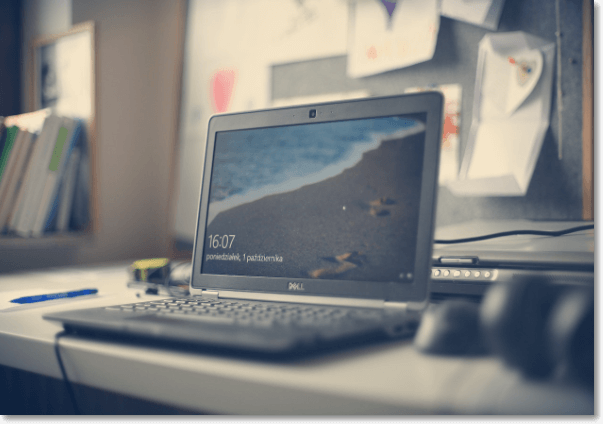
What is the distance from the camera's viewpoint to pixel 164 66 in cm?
119

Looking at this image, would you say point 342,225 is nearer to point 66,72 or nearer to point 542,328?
point 542,328

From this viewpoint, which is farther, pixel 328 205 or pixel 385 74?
pixel 385 74

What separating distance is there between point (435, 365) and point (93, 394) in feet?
1.81

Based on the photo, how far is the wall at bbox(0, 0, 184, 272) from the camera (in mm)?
1101

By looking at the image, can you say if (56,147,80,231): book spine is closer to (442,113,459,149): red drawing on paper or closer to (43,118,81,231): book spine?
(43,118,81,231): book spine

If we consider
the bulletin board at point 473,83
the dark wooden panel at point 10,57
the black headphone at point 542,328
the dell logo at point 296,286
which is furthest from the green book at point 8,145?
the black headphone at point 542,328

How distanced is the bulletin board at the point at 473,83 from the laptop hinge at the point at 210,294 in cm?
44

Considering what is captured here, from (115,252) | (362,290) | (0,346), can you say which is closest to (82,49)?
(115,252)

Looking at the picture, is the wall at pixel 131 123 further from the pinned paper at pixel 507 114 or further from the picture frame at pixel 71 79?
the pinned paper at pixel 507 114

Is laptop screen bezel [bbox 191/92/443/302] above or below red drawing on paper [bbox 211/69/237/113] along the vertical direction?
below

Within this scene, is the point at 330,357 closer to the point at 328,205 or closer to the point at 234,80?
the point at 328,205

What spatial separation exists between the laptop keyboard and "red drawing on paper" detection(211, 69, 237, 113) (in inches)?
25.8

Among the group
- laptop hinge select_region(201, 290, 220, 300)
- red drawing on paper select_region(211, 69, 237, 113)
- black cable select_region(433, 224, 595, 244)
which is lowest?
laptop hinge select_region(201, 290, 220, 300)

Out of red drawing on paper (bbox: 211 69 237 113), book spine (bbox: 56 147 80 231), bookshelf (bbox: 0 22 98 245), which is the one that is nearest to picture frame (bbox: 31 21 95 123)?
bookshelf (bbox: 0 22 98 245)
